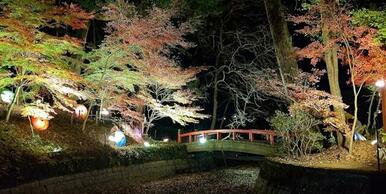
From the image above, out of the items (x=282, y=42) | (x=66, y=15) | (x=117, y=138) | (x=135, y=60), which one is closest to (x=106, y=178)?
(x=117, y=138)

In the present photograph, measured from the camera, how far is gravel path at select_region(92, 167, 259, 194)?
14680mm

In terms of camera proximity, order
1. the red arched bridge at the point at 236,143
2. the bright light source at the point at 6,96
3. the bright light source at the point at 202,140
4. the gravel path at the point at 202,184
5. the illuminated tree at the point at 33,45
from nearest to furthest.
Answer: the illuminated tree at the point at 33,45
the gravel path at the point at 202,184
the bright light source at the point at 6,96
the red arched bridge at the point at 236,143
the bright light source at the point at 202,140

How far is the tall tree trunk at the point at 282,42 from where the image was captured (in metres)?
15.4

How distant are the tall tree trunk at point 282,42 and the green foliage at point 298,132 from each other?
2.02m

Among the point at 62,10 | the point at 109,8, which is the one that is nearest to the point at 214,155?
the point at 109,8

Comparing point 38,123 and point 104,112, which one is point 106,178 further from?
point 104,112

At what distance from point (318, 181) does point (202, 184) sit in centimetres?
816

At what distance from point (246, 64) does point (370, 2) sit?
9281 mm

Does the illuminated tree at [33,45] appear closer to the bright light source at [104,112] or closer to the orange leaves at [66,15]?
the orange leaves at [66,15]

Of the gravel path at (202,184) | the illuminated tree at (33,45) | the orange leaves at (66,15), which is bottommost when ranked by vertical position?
the gravel path at (202,184)

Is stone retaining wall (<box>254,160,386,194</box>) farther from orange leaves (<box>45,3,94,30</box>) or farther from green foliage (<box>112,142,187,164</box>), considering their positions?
orange leaves (<box>45,3,94,30</box>)

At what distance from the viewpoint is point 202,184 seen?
54.4 ft

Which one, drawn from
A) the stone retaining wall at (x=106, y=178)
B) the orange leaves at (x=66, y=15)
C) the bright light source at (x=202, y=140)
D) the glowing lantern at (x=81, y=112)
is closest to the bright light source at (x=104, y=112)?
the glowing lantern at (x=81, y=112)

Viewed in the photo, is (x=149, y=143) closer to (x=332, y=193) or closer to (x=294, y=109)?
(x=294, y=109)
